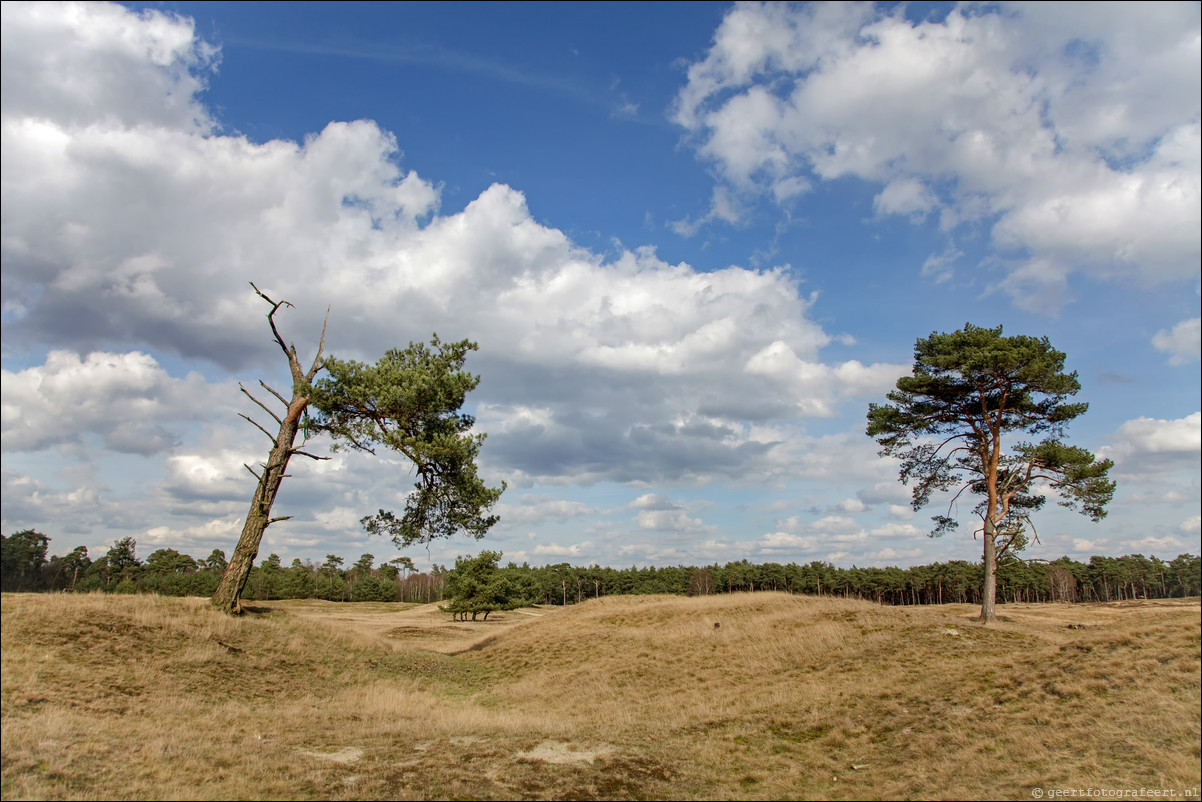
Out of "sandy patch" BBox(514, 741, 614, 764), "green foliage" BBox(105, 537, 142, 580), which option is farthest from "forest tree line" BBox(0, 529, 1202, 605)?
"sandy patch" BBox(514, 741, 614, 764)

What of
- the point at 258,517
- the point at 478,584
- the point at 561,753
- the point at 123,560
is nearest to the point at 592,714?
the point at 561,753

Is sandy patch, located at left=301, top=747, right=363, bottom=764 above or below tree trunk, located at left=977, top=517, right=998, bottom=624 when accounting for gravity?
below

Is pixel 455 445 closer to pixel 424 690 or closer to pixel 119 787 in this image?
pixel 424 690

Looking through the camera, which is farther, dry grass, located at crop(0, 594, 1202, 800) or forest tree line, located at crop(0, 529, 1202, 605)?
forest tree line, located at crop(0, 529, 1202, 605)

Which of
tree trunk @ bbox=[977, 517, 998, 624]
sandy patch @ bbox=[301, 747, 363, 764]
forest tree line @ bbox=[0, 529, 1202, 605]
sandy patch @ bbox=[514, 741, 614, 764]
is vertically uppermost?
tree trunk @ bbox=[977, 517, 998, 624]

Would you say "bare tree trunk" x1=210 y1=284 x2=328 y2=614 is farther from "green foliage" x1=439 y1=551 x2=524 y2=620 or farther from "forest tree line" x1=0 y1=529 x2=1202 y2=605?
"forest tree line" x1=0 y1=529 x2=1202 y2=605

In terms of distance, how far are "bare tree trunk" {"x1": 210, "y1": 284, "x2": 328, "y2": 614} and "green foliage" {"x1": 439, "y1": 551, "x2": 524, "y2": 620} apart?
4060cm

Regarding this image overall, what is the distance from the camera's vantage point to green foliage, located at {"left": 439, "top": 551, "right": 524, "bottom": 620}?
60969mm

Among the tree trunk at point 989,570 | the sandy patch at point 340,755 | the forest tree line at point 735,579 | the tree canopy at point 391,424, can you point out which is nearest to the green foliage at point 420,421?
the tree canopy at point 391,424

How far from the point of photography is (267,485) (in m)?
21.6

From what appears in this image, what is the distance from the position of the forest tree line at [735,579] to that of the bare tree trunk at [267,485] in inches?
2806

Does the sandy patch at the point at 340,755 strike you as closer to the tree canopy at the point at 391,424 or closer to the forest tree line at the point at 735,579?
the tree canopy at the point at 391,424

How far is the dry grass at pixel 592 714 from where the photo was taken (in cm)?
884

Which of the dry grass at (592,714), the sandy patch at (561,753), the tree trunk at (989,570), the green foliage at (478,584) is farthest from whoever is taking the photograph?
the green foliage at (478,584)
